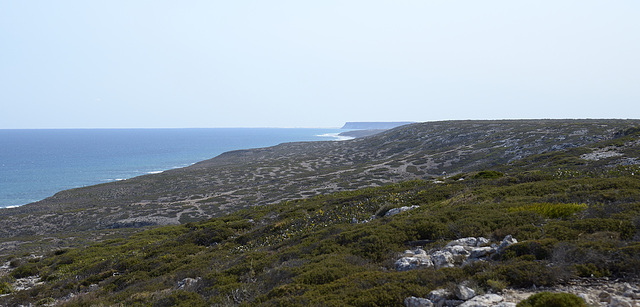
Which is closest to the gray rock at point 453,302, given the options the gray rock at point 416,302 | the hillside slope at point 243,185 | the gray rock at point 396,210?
the gray rock at point 416,302

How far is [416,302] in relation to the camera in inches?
292

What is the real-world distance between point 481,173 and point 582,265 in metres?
21.0

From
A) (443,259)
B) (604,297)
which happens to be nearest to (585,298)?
(604,297)

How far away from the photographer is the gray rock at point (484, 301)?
22.1 feet

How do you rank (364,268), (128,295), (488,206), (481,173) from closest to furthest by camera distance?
(364,268), (128,295), (488,206), (481,173)

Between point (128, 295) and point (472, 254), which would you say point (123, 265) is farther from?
point (472, 254)

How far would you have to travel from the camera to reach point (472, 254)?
9.84 metres

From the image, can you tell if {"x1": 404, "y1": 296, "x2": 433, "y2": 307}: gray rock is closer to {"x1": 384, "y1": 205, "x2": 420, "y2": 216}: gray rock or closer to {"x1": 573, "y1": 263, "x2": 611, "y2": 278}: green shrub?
{"x1": 573, "y1": 263, "x2": 611, "y2": 278}: green shrub

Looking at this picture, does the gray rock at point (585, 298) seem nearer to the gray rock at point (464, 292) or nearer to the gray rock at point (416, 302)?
the gray rock at point (464, 292)

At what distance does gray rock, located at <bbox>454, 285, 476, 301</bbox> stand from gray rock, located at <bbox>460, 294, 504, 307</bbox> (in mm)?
Answer: 157

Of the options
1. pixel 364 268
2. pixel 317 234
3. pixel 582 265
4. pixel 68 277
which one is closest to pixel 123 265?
pixel 68 277

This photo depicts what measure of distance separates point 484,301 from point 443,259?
2.69m

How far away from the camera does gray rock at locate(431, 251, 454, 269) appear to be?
9445mm

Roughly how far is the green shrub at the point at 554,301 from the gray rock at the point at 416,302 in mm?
1809
